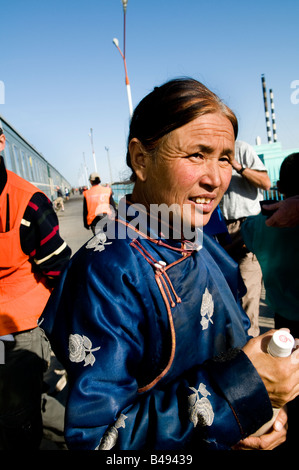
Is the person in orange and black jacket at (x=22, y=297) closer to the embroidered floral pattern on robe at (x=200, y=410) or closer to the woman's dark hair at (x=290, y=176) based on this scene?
the embroidered floral pattern on robe at (x=200, y=410)

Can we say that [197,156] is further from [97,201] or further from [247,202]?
[97,201]

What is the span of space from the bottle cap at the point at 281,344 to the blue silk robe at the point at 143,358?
0.08 meters

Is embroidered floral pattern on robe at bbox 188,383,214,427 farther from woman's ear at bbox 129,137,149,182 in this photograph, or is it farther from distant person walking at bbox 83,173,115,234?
distant person walking at bbox 83,173,115,234

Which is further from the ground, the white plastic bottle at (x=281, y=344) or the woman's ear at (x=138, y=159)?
the woman's ear at (x=138, y=159)

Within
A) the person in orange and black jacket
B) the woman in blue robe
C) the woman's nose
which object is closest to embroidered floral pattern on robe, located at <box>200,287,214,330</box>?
the woman in blue robe

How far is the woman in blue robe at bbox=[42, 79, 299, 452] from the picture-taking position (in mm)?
782

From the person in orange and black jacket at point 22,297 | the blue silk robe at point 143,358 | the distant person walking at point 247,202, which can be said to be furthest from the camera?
the distant person walking at point 247,202

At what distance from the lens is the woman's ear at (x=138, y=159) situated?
108cm

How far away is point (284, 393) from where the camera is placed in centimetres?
87

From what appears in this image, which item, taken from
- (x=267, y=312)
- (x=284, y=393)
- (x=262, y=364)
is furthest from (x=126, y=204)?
(x=267, y=312)

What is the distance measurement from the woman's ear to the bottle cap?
2.27 feet

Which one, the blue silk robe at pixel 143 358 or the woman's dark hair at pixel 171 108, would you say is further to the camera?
the woman's dark hair at pixel 171 108

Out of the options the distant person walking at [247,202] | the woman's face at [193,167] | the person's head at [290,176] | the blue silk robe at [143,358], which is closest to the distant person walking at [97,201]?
the distant person walking at [247,202]

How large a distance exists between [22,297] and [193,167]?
4.43 ft
